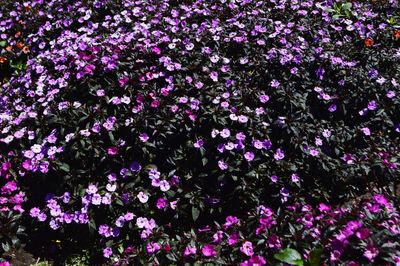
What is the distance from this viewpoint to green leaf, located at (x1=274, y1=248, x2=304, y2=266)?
2.51 metres

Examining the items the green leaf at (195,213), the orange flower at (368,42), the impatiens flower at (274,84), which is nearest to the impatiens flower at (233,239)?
the green leaf at (195,213)

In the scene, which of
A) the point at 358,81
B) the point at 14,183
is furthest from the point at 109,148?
the point at 358,81

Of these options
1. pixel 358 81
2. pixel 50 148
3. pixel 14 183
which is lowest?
pixel 14 183

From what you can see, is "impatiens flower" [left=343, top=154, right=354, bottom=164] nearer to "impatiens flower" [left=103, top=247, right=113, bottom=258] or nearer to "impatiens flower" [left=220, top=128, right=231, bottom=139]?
"impatiens flower" [left=220, top=128, right=231, bottom=139]

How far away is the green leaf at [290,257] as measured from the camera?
8.22 feet

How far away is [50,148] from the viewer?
3.58 m

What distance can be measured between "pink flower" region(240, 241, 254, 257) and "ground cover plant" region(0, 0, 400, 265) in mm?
15

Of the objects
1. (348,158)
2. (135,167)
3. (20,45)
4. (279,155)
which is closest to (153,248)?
(135,167)

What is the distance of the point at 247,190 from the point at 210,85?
0.98m

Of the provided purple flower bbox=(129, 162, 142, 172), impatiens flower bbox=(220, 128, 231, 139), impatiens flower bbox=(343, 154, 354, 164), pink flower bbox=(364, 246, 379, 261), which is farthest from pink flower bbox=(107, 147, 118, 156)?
pink flower bbox=(364, 246, 379, 261)

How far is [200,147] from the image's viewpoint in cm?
356

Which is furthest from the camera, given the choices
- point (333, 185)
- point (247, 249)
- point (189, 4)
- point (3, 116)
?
point (189, 4)

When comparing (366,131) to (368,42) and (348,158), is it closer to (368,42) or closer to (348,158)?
(348,158)

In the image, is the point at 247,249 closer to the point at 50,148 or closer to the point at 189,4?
the point at 50,148
